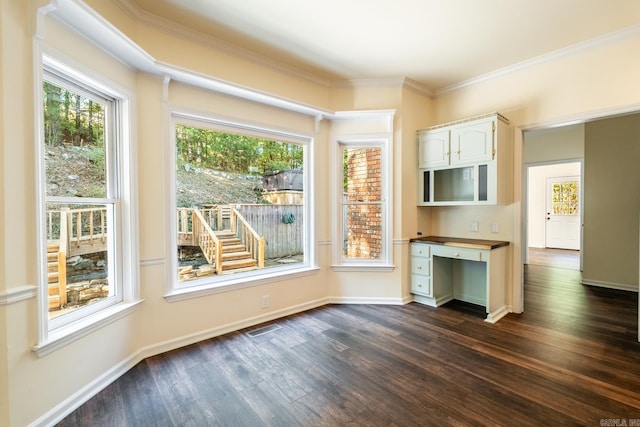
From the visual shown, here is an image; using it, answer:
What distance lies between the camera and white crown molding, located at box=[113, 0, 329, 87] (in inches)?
87.0

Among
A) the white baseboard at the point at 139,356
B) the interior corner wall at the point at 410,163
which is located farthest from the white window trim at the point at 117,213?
the interior corner wall at the point at 410,163

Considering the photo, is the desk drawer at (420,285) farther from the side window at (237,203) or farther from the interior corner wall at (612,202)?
the interior corner wall at (612,202)

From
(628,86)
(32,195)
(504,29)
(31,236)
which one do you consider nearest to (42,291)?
(31,236)

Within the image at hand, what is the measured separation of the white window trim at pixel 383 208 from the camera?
3574 mm

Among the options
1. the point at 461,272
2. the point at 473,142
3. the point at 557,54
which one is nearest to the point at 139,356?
the point at 461,272

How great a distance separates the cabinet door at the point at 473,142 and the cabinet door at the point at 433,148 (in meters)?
0.08

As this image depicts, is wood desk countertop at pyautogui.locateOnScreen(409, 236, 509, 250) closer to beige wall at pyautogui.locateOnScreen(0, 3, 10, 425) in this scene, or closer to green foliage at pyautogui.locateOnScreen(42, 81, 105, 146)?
green foliage at pyautogui.locateOnScreen(42, 81, 105, 146)

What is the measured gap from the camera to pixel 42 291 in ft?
5.30

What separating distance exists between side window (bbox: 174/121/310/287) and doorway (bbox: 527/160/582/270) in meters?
6.92

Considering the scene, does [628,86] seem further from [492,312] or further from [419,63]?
[492,312]

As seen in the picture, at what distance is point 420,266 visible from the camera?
140 inches

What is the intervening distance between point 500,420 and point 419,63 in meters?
3.21

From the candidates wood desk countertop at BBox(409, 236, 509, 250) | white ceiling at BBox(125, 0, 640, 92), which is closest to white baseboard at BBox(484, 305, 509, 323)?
wood desk countertop at BBox(409, 236, 509, 250)

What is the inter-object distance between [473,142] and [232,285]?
3036mm
